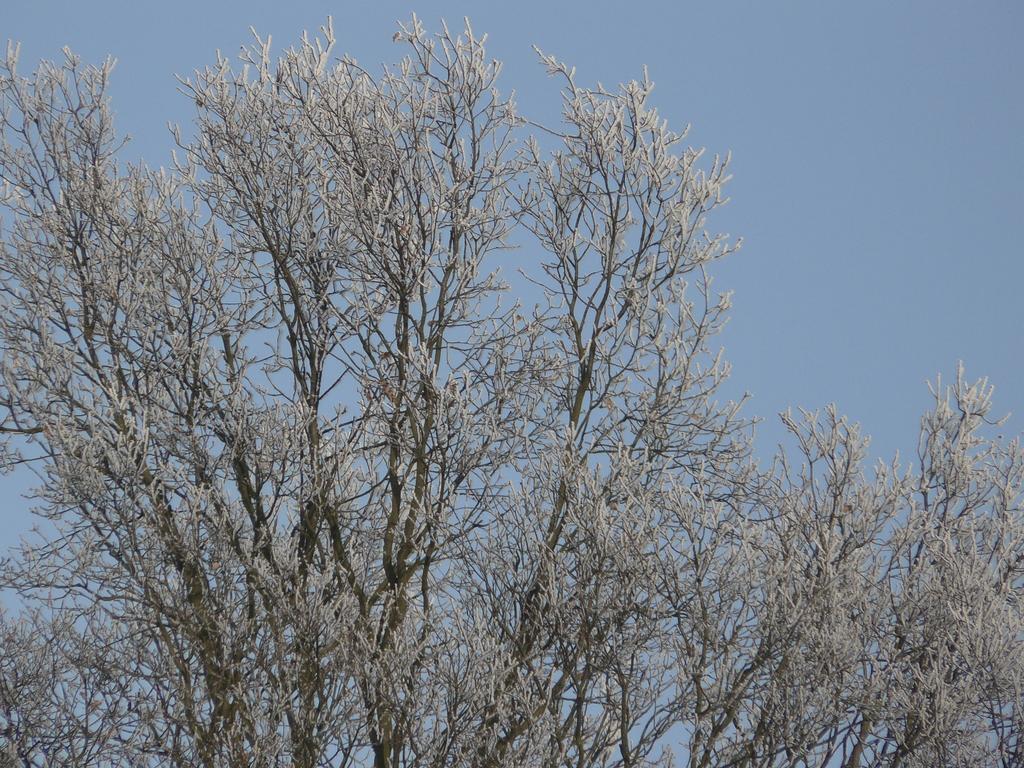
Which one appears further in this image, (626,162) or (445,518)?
(626,162)

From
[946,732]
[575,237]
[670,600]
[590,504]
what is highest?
[575,237]

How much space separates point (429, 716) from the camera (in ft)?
23.8

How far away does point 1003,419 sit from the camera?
11039mm

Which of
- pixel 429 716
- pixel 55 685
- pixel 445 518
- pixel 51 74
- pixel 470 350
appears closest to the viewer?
pixel 429 716

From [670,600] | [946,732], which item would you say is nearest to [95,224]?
[670,600]

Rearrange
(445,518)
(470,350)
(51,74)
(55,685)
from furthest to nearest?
1. (55,685)
2. (51,74)
3. (470,350)
4. (445,518)

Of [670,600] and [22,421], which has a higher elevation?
[22,421]

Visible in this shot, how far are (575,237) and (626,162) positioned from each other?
70 cm

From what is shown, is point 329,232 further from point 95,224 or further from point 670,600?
point 670,600

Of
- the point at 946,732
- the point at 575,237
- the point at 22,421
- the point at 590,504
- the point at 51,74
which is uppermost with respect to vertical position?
the point at 51,74

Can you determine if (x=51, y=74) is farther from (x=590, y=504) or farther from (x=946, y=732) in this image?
(x=946, y=732)

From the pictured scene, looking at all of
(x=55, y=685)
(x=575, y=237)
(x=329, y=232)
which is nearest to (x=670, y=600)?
(x=575, y=237)

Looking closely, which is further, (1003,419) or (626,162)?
(1003,419)

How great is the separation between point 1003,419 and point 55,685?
30.1 ft
